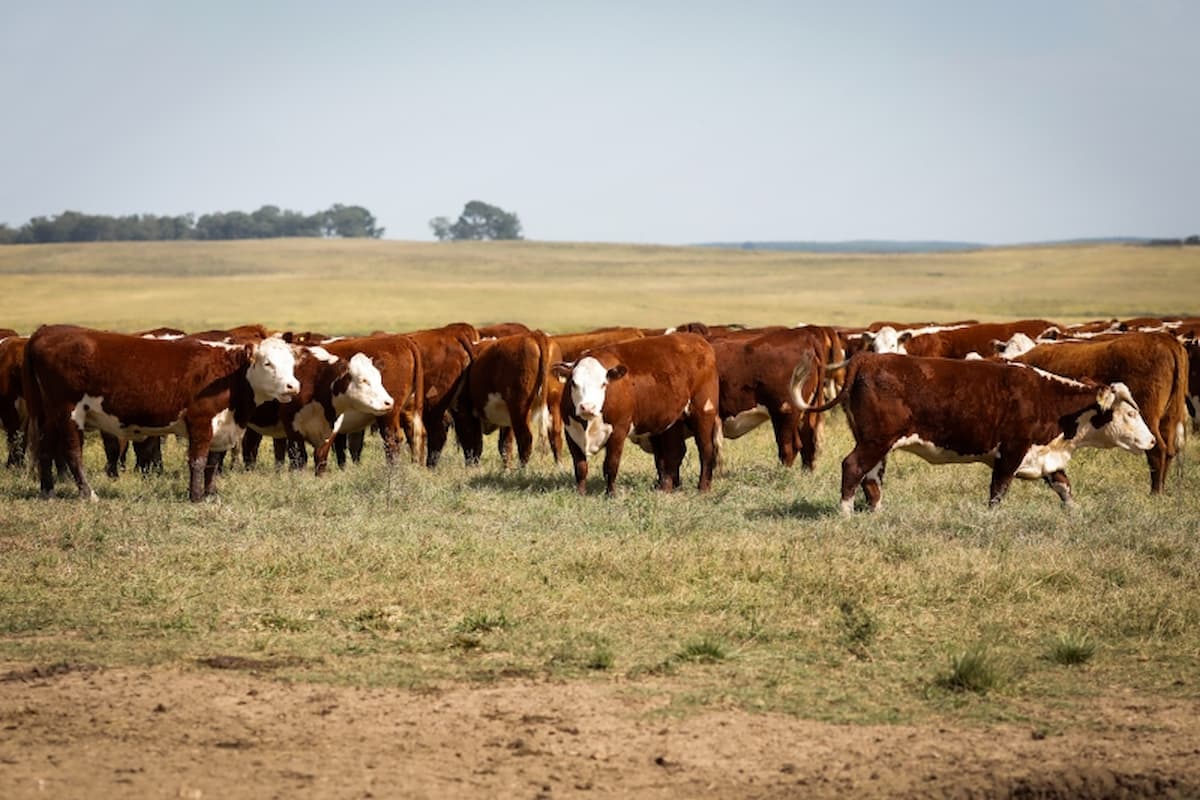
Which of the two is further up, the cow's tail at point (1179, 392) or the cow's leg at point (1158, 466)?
the cow's tail at point (1179, 392)

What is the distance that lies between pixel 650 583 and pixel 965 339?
35.3 ft

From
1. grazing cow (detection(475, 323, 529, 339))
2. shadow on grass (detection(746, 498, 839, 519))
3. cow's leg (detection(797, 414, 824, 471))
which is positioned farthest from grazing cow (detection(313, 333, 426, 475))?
shadow on grass (detection(746, 498, 839, 519))

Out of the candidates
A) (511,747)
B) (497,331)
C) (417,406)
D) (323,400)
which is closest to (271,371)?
(323,400)

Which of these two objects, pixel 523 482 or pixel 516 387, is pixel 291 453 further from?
pixel 523 482

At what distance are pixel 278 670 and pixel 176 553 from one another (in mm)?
2958

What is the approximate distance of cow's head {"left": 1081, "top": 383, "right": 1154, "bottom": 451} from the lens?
12.2 metres

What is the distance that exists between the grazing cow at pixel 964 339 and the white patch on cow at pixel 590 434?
22.5 feet

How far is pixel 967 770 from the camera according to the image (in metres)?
6.44

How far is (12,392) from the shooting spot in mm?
15844

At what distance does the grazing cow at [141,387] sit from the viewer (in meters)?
12.9

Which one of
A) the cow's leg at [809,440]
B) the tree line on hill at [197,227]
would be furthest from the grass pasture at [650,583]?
the tree line on hill at [197,227]

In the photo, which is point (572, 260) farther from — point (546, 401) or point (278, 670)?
point (278, 670)

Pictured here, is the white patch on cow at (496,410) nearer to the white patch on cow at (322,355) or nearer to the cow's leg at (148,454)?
the white patch on cow at (322,355)

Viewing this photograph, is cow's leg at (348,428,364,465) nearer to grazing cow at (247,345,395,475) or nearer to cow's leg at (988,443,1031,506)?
grazing cow at (247,345,395,475)
